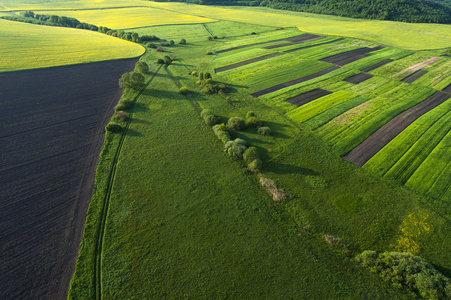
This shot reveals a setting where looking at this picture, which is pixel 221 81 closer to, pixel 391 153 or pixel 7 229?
pixel 391 153

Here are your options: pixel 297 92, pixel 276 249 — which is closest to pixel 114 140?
pixel 276 249

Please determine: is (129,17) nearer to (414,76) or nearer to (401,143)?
(414,76)

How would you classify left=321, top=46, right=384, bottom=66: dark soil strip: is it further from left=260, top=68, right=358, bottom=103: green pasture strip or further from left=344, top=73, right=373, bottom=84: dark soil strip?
left=344, top=73, right=373, bottom=84: dark soil strip

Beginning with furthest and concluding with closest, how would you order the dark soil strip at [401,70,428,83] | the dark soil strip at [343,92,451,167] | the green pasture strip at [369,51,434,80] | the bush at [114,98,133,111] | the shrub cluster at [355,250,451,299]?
the green pasture strip at [369,51,434,80], the dark soil strip at [401,70,428,83], the bush at [114,98,133,111], the dark soil strip at [343,92,451,167], the shrub cluster at [355,250,451,299]

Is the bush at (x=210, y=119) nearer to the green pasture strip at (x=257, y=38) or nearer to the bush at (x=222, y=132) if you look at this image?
the bush at (x=222, y=132)

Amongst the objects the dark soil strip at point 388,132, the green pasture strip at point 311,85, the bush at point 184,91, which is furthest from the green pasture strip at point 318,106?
the bush at point 184,91

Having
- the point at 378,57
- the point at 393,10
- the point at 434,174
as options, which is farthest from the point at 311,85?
the point at 393,10

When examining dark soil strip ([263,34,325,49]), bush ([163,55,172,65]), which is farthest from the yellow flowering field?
bush ([163,55,172,65])
